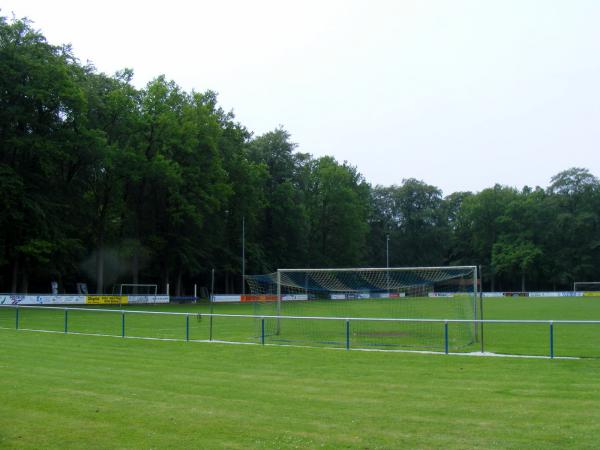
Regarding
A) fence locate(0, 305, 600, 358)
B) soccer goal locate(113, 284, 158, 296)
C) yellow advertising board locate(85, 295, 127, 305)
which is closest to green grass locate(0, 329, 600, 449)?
fence locate(0, 305, 600, 358)

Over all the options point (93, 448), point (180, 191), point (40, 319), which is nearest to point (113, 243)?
point (180, 191)

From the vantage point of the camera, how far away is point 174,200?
212 ft

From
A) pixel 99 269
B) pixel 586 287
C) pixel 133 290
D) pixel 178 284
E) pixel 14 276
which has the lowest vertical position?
pixel 586 287

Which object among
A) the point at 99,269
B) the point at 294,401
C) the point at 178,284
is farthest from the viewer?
the point at 178,284

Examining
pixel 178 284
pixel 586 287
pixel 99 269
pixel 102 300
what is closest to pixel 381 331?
pixel 102 300

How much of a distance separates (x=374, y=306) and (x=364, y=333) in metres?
16.7

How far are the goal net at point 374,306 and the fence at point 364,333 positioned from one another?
1.9 inches

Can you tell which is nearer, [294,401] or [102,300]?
[294,401]

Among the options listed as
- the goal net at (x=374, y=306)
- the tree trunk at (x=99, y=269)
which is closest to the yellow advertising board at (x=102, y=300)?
Result: the tree trunk at (x=99, y=269)

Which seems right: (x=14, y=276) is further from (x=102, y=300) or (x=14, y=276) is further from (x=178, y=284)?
(x=178, y=284)

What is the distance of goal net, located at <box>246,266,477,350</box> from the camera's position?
22.3 m

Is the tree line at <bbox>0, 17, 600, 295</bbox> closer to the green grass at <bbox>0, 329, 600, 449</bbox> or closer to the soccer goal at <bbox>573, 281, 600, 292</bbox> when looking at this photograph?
the soccer goal at <bbox>573, 281, 600, 292</bbox>

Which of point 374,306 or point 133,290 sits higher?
point 133,290

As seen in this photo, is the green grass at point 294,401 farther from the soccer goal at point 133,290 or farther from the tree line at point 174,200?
the soccer goal at point 133,290
